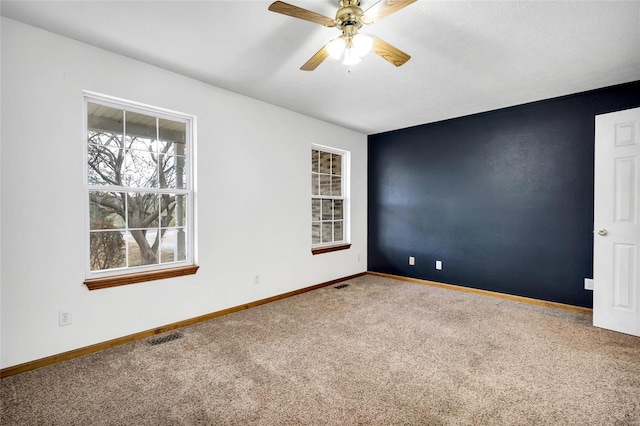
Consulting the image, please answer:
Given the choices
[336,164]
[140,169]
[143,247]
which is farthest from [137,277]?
[336,164]

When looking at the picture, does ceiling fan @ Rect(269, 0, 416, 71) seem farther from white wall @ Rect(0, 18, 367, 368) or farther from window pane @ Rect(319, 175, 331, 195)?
window pane @ Rect(319, 175, 331, 195)

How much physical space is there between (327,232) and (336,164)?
1.16 metres

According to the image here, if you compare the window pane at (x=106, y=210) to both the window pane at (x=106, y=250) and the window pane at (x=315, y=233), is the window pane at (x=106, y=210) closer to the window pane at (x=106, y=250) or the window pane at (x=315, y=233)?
the window pane at (x=106, y=250)

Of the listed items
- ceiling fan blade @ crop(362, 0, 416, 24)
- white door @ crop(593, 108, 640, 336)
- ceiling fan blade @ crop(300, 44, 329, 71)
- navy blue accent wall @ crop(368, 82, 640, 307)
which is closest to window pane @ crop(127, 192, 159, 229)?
ceiling fan blade @ crop(300, 44, 329, 71)

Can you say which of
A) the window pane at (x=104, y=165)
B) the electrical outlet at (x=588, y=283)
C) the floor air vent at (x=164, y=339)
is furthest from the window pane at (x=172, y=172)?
the electrical outlet at (x=588, y=283)

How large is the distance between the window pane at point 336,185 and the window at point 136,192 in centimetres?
240

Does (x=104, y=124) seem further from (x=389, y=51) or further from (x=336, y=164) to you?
(x=336, y=164)

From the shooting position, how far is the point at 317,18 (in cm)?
176

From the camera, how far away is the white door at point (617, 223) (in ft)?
9.30

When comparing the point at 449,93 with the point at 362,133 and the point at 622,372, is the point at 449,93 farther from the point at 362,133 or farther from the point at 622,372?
the point at 622,372

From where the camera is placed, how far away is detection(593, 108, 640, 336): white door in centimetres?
284

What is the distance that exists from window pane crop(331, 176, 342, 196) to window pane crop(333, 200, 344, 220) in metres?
0.15

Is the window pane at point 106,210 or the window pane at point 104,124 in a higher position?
the window pane at point 104,124

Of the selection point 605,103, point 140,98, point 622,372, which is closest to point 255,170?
point 140,98
